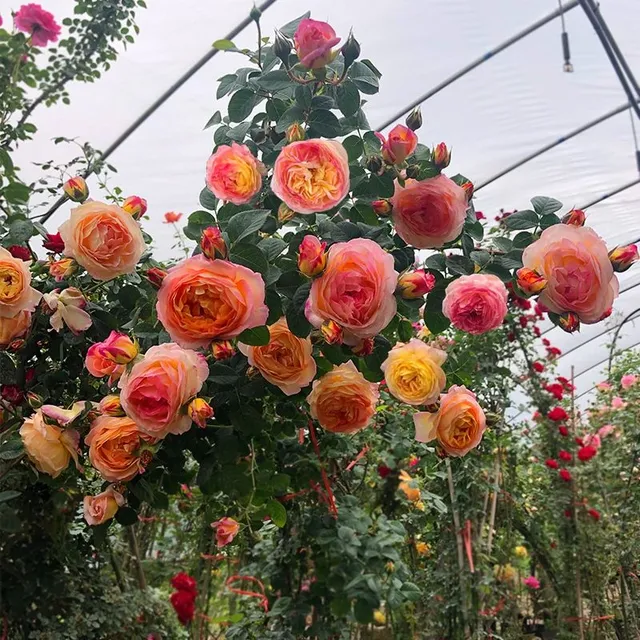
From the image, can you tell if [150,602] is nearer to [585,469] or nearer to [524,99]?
[585,469]

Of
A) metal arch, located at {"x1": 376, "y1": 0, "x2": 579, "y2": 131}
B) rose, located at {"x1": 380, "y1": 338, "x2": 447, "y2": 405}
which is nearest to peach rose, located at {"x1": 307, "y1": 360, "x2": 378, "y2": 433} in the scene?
rose, located at {"x1": 380, "y1": 338, "x2": 447, "y2": 405}

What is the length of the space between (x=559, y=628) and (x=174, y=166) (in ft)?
10.2

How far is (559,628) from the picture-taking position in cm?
299

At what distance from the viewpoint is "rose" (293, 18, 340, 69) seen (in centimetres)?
66

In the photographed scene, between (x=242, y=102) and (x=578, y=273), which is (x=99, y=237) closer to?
(x=242, y=102)

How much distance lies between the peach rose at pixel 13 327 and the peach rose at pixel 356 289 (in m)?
0.43

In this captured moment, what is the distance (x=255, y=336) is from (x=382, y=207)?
0.22m

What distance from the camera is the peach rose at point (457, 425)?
2.41ft

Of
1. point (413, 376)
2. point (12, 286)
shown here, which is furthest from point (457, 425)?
point (12, 286)

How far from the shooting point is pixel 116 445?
64cm

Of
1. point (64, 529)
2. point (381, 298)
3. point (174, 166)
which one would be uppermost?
point (174, 166)

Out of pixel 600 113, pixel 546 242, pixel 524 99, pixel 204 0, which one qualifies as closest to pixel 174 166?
pixel 204 0

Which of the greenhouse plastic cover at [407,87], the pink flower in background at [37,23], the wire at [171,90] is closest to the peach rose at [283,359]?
the pink flower in background at [37,23]

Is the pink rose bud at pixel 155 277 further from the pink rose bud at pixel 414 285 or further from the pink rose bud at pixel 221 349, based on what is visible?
the pink rose bud at pixel 414 285
